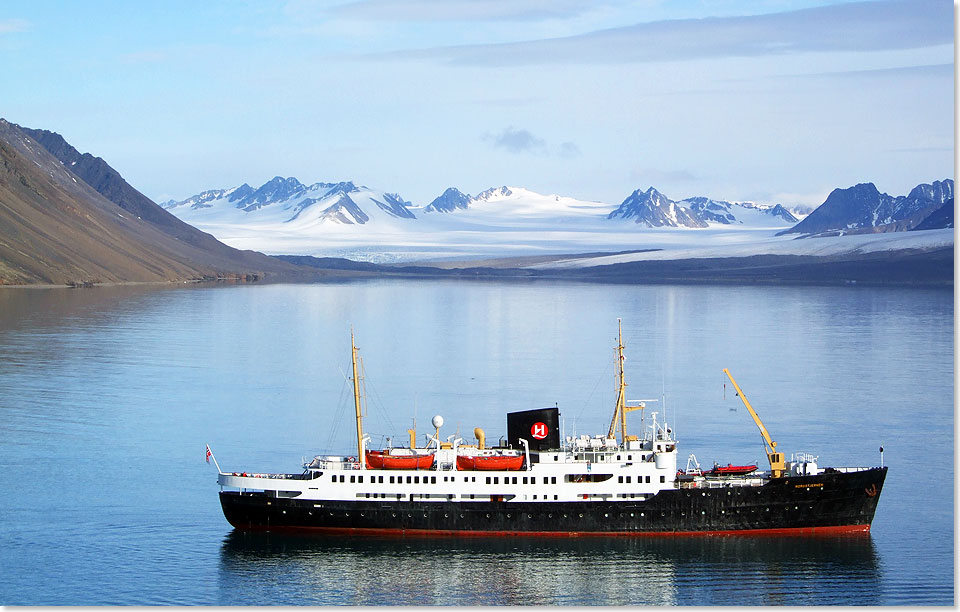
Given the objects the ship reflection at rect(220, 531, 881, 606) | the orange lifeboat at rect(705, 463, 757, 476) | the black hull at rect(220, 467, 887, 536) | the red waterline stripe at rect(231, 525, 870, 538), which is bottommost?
the ship reflection at rect(220, 531, 881, 606)

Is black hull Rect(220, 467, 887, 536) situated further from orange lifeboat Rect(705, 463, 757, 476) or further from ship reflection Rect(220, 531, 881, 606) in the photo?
orange lifeboat Rect(705, 463, 757, 476)

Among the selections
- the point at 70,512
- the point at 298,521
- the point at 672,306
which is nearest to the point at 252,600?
the point at 298,521

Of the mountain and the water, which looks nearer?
the water

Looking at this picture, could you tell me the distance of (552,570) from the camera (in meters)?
26.8

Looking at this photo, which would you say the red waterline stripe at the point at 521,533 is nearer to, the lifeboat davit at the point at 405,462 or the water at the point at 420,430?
the water at the point at 420,430

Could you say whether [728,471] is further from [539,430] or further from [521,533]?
[521,533]

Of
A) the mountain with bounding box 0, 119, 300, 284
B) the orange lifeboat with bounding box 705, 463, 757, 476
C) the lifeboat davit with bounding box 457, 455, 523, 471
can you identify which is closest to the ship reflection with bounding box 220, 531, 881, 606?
A: the lifeboat davit with bounding box 457, 455, 523, 471

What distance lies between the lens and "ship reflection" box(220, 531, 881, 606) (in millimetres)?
25297

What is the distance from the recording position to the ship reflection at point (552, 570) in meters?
25.3

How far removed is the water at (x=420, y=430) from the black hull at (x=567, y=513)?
16.0 inches

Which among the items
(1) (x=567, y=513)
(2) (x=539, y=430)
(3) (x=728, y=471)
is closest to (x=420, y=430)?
(2) (x=539, y=430)

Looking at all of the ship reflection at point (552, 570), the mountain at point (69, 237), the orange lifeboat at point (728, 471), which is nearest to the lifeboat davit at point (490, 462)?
the ship reflection at point (552, 570)

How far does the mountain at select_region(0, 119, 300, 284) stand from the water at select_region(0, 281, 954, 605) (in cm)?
4234

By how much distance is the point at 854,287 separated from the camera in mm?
152000
